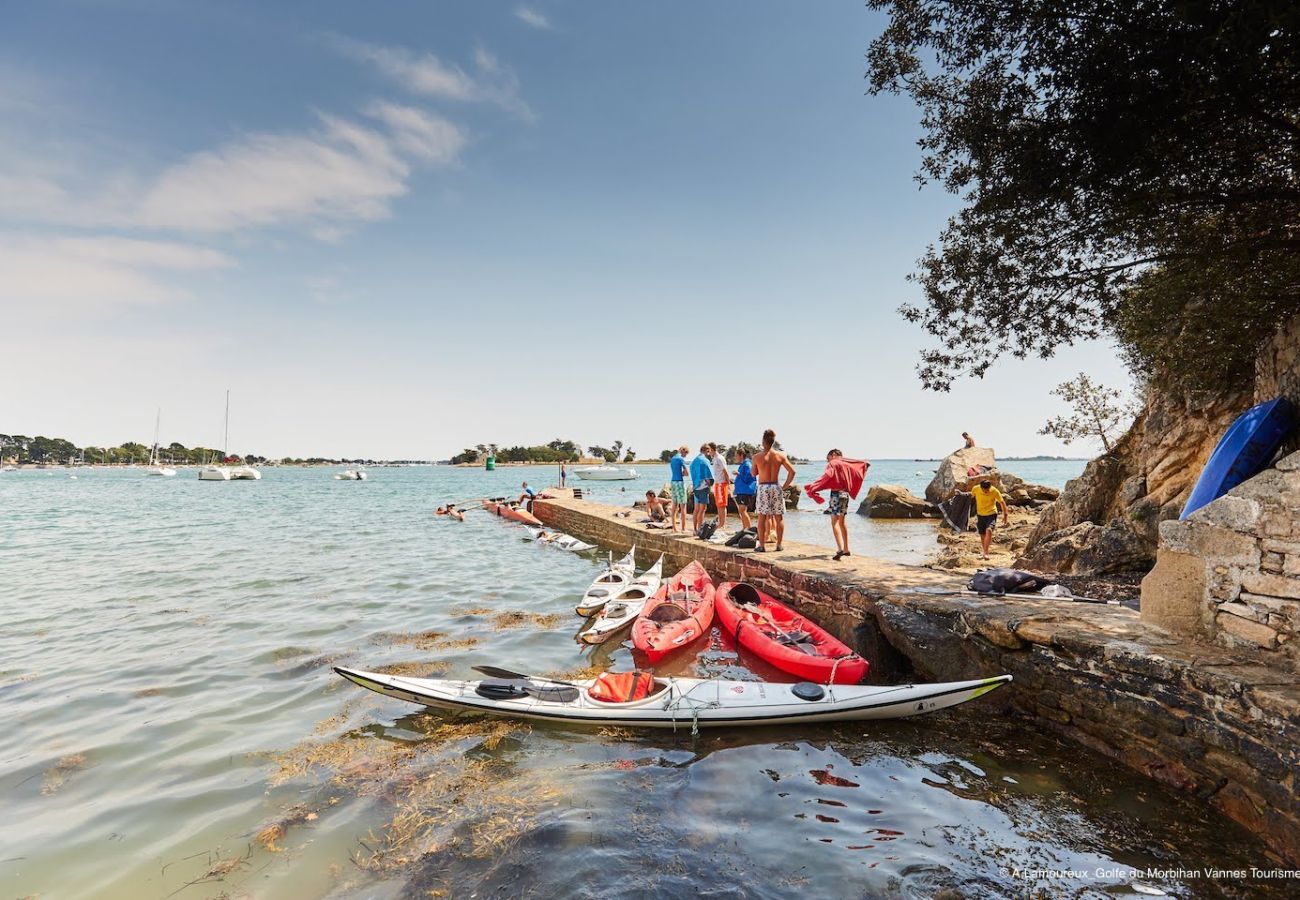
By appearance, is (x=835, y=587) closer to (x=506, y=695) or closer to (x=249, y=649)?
(x=506, y=695)

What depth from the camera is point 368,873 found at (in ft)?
12.9

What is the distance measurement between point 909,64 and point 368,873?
35.7 ft

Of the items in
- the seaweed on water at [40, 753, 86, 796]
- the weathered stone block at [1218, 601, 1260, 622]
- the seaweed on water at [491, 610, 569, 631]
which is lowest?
the seaweed on water at [40, 753, 86, 796]

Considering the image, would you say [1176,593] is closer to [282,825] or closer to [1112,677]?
[1112,677]

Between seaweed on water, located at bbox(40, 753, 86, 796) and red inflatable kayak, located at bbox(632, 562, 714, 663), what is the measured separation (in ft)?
19.6

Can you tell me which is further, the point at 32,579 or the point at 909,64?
the point at 32,579

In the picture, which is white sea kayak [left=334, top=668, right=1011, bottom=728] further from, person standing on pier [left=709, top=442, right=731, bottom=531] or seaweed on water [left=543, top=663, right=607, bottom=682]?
person standing on pier [left=709, top=442, right=731, bottom=531]

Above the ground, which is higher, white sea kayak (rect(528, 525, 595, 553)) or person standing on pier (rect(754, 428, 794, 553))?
person standing on pier (rect(754, 428, 794, 553))

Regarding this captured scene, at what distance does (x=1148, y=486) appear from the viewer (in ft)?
35.0

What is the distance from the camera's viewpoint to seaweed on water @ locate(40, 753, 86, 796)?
5.09 m

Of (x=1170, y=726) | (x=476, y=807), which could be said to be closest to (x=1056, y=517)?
(x=1170, y=726)

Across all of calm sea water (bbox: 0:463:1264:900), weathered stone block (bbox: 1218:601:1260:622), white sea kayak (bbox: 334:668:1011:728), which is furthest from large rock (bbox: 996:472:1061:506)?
white sea kayak (bbox: 334:668:1011:728)

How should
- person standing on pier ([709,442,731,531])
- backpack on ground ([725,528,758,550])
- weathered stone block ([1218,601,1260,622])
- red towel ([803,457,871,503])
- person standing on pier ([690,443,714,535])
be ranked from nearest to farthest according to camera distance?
weathered stone block ([1218,601,1260,622]) < red towel ([803,457,871,503]) < backpack on ground ([725,528,758,550]) < person standing on pier ([709,442,731,531]) < person standing on pier ([690,443,714,535])

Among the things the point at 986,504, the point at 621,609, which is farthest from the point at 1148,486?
the point at 621,609
